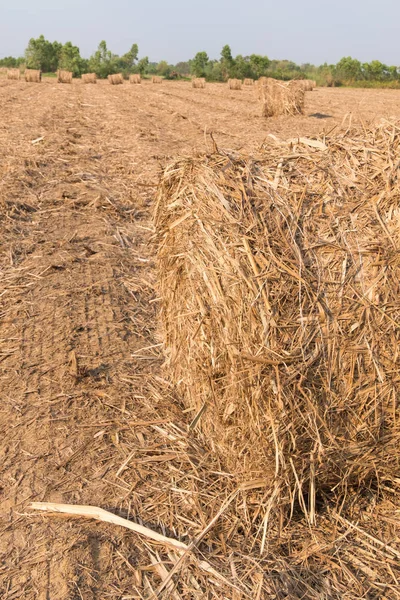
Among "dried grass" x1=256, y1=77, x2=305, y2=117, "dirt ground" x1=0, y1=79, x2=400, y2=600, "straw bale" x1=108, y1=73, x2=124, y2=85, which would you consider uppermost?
"dried grass" x1=256, y1=77, x2=305, y2=117

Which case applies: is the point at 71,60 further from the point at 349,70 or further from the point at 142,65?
the point at 349,70

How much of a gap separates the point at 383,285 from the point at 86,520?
187 cm

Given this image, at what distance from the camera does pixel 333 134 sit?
3.68m

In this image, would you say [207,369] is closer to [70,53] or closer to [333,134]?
[333,134]

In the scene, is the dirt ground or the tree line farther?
the tree line

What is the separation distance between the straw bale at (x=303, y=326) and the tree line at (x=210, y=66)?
119 ft

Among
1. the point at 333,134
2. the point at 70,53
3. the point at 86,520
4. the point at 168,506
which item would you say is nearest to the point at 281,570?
the point at 168,506

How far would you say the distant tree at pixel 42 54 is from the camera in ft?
161

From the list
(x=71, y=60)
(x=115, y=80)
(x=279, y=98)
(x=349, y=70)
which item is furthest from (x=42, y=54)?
(x=279, y=98)

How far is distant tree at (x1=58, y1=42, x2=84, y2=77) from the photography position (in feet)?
151

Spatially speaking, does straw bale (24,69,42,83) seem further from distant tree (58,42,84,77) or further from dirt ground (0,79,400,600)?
dirt ground (0,79,400,600)

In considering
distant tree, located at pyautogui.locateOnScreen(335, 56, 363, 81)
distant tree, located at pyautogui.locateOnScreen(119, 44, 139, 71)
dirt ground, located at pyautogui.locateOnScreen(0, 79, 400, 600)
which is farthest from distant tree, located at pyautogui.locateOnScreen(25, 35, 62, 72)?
dirt ground, located at pyautogui.locateOnScreen(0, 79, 400, 600)

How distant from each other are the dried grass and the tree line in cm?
2182

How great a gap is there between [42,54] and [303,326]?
171 feet
